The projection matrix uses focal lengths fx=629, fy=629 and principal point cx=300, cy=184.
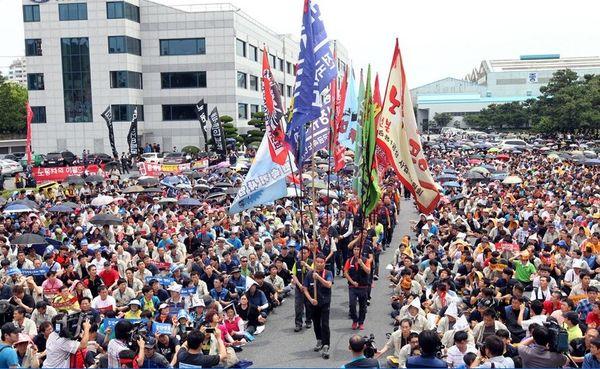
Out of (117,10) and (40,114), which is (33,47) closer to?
(40,114)

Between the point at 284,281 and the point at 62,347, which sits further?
the point at 284,281

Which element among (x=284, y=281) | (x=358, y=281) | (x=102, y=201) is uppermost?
(x=102, y=201)

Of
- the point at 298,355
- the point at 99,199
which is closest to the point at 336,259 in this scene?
the point at 298,355

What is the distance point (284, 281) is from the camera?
14258mm

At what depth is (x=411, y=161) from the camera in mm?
12430

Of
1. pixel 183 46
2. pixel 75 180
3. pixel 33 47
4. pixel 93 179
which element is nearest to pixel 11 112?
pixel 33 47

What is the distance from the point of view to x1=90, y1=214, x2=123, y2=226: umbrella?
16.9 m

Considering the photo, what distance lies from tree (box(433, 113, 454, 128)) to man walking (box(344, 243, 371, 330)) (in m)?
103

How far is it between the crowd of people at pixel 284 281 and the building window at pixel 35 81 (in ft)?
111

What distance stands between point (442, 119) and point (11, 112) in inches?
2778

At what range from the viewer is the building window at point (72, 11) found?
168 feet

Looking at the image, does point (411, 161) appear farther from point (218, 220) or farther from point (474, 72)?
point (474, 72)

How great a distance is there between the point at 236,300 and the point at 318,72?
14.9ft

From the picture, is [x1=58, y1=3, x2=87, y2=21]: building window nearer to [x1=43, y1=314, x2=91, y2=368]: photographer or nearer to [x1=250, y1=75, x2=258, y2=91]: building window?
[x1=250, y1=75, x2=258, y2=91]: building window
